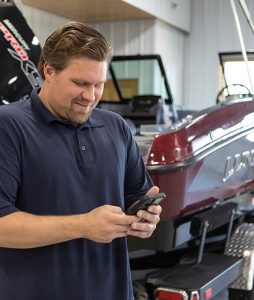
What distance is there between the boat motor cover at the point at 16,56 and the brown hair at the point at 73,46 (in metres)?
1.11

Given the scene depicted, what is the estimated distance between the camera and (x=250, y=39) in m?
9.55

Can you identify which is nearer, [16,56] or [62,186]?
[62,186]

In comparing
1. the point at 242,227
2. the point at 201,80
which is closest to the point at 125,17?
the point at 201,80

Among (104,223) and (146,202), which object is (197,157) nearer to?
(146,202)

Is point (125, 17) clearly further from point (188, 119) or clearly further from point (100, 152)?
point (100, 152)

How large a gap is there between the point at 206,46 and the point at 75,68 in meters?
9.22

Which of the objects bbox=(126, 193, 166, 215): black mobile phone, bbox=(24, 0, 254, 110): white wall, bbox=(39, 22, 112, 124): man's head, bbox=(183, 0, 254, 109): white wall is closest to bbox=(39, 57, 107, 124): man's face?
bbox=(39, 22, 112, 124): man's head

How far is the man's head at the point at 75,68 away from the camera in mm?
1418

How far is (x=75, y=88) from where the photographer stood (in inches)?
56.6

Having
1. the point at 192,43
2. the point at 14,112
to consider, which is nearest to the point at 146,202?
the point at 14,112

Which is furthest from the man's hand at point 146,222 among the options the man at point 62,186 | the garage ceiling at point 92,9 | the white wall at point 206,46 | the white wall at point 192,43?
the white wall at point 206,46

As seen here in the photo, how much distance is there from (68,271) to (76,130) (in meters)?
0.40

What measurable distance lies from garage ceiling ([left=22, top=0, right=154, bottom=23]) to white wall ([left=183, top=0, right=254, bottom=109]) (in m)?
1.69

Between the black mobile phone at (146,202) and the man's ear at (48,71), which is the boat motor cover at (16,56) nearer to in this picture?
the man's ear at (48,71)
